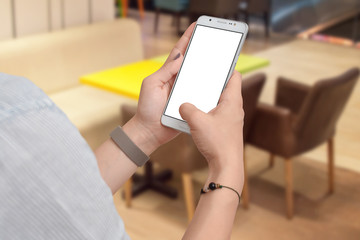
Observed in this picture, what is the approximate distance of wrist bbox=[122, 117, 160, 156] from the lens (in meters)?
1.19

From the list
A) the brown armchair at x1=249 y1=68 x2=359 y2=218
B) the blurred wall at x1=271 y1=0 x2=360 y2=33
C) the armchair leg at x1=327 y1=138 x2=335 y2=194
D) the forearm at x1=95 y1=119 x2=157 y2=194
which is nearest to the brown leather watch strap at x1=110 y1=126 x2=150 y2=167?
the forearm at x1=95 y1=119 x2=157 y2=194

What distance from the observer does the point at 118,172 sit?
45.6 inches

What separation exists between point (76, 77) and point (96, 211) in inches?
158

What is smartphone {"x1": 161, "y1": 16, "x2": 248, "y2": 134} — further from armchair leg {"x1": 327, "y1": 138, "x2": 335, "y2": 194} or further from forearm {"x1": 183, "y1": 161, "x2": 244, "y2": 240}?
armchair leg {"x1": 327, "y1": 138, "x2": 335, "y2": 194}

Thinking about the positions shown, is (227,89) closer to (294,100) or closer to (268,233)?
(268,233)

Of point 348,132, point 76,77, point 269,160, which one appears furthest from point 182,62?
point 348,132

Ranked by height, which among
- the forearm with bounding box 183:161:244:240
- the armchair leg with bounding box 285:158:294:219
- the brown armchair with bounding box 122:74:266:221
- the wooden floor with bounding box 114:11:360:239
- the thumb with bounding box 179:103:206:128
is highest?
the thumb with bounding box 179:103:206:128

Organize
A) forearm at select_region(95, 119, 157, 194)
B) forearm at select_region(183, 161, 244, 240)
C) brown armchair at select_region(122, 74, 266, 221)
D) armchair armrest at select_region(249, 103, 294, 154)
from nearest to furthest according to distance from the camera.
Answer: forearm at select_region(183, 161, 244, 240) → forearm at select_region(95, 119, 157, 194) → brown armchair at select_region(122, 74, 266, 221) → armchair armrest at select_region(249, 103, 294, 154)

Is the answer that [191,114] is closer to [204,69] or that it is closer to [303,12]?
[204,69]

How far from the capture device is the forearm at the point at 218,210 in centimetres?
87

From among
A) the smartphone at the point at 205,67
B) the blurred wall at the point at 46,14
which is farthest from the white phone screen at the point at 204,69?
the blurred wall at the point at 46,14

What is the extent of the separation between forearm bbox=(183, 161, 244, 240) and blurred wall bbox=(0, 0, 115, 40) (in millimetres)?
3787

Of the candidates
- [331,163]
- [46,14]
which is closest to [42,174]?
[331,163]

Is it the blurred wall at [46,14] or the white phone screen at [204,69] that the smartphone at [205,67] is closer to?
the white phone screen at [204,69]
